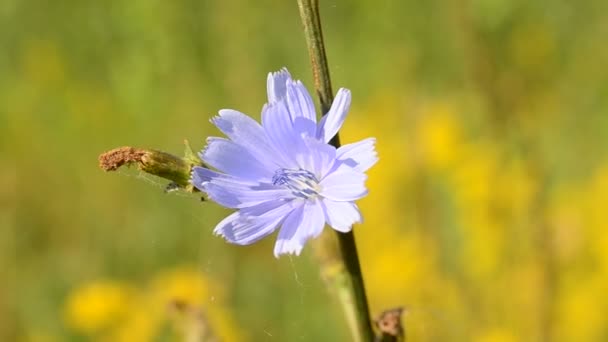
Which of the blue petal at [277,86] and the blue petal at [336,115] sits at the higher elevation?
the blue petal at [277,86]

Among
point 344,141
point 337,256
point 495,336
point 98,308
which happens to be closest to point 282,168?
point 337,256

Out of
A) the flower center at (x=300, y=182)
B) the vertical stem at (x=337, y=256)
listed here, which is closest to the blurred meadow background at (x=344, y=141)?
the vertical stem at (x=337, y=256)

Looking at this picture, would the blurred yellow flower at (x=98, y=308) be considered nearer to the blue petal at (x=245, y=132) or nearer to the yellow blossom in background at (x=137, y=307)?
the yellow blossom in background at (x=137, y=307)

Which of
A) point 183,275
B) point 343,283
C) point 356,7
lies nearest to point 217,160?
point 343,283

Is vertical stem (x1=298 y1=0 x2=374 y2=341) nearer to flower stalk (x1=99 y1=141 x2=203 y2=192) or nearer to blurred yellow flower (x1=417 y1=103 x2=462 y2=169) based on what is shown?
flower stalk (x1=99 y1=141 x2=203 y2=192)

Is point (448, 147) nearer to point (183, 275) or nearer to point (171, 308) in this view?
point (183, 275)

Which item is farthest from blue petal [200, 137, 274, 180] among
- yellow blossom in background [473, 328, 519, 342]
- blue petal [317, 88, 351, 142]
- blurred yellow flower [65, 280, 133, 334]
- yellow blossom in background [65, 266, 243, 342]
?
blurred yellow flower [65, 280, 133, 334]
